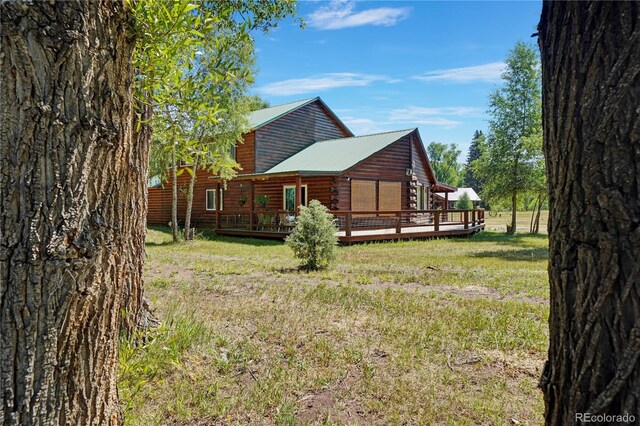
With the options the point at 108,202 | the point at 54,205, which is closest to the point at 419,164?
the point at 108,202

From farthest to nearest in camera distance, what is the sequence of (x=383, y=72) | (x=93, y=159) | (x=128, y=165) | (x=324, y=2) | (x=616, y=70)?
(x=383, y=72)
(x=324, y=2)
(x=128, y=165)
(x=93, y=159)
(x=616, y=70)

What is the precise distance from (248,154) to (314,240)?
1523cm

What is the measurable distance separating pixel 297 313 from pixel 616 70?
458 cm

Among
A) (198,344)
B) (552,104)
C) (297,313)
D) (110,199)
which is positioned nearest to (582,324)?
(552,104)

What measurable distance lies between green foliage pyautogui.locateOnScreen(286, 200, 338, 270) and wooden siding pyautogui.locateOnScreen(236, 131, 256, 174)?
46.3 feet

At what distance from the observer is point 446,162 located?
81.7 metres

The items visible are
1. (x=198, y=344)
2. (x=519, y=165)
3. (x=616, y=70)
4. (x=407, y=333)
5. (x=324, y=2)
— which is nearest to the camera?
(x=616, y=70)

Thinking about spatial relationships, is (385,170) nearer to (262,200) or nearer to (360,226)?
(360,226)

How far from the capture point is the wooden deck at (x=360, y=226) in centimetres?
1791

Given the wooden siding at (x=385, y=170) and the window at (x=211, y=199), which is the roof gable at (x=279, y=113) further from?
the wooden siding at (x=385, y=170)

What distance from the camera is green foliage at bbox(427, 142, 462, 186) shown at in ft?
257

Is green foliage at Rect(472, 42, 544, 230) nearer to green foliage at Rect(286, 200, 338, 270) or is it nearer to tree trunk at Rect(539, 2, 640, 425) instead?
green foliage at Rect(286, 200, 338, 270)

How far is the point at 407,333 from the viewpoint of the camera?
463 centimetres

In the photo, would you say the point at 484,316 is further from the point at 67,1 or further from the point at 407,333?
the point at 67,1
